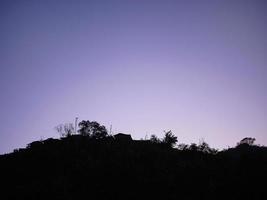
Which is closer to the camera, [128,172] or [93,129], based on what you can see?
[128,172]

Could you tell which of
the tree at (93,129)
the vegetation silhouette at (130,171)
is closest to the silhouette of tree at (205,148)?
the vegetation silhouette at (130,171)

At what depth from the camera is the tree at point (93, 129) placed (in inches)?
1881

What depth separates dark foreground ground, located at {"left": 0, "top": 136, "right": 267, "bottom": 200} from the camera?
25750 mm

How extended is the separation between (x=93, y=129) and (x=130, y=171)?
21387 millimetres

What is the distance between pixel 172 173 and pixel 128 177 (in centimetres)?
549

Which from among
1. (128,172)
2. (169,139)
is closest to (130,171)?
(128,172)

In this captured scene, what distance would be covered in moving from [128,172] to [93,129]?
21.5m

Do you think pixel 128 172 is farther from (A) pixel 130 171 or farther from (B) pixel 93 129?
(B) pixel 93 129

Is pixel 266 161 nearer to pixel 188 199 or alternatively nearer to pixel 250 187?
pixel 250 187

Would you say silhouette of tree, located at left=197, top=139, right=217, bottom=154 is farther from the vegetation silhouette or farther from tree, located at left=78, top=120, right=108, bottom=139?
tree, located at left=78, top=120, right=108, bottom=139

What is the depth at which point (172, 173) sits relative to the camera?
98.8 ft

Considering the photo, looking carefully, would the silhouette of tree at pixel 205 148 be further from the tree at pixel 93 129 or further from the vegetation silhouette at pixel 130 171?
the tree at pixel 93 129

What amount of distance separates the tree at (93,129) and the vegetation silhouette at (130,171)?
4.54 metres

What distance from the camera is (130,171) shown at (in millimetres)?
30359
